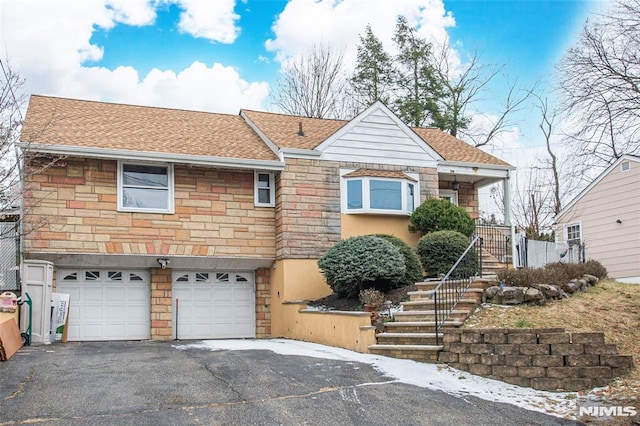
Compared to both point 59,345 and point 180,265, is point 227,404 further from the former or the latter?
point 180,265

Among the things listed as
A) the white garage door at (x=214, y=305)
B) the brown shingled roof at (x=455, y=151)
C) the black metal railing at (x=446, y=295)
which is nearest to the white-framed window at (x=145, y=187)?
the white garage door at (x=214, y=305)

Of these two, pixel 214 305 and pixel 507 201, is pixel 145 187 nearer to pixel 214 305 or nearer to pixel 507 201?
pixel 214 305

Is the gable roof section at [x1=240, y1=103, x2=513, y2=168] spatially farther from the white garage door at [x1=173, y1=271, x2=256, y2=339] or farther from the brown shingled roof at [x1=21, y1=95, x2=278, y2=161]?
the white garage door at [x1=173, y1=271, x2=256, y2=339]

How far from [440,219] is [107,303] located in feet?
29.0

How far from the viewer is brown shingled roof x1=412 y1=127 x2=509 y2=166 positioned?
1978 cm

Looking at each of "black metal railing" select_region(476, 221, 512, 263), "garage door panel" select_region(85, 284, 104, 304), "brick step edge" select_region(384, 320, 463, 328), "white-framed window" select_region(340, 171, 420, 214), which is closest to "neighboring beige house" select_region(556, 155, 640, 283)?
"black metal railing" select_region(476, 221, 512, 263)

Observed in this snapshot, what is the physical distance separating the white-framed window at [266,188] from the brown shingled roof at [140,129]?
581mm

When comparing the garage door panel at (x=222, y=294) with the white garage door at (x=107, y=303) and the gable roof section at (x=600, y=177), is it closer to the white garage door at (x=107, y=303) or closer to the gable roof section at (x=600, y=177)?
the white garage door at (x=107, y=303)

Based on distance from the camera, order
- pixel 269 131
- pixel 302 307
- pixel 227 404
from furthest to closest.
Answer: pixel 269 131, pixel 302 307, pixel 227 404

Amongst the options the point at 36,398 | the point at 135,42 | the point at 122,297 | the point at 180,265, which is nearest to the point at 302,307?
the point at 180,265

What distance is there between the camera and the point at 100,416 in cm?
756

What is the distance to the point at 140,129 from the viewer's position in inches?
700

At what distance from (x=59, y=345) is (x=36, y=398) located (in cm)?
605

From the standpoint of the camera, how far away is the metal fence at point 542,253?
1831 centimetres
